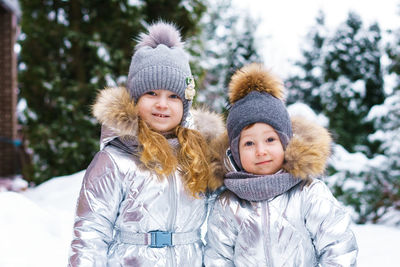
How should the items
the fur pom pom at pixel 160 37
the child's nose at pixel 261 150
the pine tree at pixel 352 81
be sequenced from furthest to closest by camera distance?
the pine tree at pixel 352 81 → the fur pom pom at pixel 160 37 → the child's nose at pixel 261 150

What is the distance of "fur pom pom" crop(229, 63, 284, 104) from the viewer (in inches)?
76.3

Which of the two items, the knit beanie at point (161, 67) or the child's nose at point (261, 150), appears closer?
the child's nose at point (261, 150)

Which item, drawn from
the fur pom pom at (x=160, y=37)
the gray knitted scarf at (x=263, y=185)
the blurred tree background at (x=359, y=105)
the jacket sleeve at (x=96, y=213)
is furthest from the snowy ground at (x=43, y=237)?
the fur pom pom at (x=160, y=37)

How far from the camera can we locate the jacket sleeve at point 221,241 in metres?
1.85

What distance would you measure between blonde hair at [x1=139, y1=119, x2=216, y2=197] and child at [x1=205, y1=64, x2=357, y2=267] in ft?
0.44

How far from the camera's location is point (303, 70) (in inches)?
455

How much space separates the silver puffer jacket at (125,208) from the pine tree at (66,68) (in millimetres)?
3147

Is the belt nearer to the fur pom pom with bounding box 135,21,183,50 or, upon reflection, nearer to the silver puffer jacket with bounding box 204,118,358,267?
the silver puffer jacket with bounding box 204,118,358,267

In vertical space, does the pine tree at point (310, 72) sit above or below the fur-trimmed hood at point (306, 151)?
above

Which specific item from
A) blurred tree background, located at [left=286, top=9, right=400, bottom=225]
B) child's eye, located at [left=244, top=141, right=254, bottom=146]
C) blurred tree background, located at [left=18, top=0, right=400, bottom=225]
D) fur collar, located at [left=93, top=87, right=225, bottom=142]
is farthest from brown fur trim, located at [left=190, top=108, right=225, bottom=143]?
blurred tree background, located at [left=18, top=0, right=400, bottom=225]

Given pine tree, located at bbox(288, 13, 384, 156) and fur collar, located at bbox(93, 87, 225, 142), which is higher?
pine tree, located at bbox(288, 13, 384, 156)

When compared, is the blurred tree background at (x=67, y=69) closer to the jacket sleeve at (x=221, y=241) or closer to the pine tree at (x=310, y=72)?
the jacket sleeve at (x=221, y=241)

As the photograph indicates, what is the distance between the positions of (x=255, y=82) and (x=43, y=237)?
71.3 inches

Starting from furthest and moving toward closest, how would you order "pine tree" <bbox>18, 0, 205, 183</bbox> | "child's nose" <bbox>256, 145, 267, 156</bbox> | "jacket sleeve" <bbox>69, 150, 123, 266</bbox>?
1. "pine tree" <bbox>18, 0, 205, 183</bbox>
2. "child's nose" <bbox>256, 145, 267, 156</bbox>
3. "jacket sleeve" <bbox>69, 150, 123, 266</bbox>
